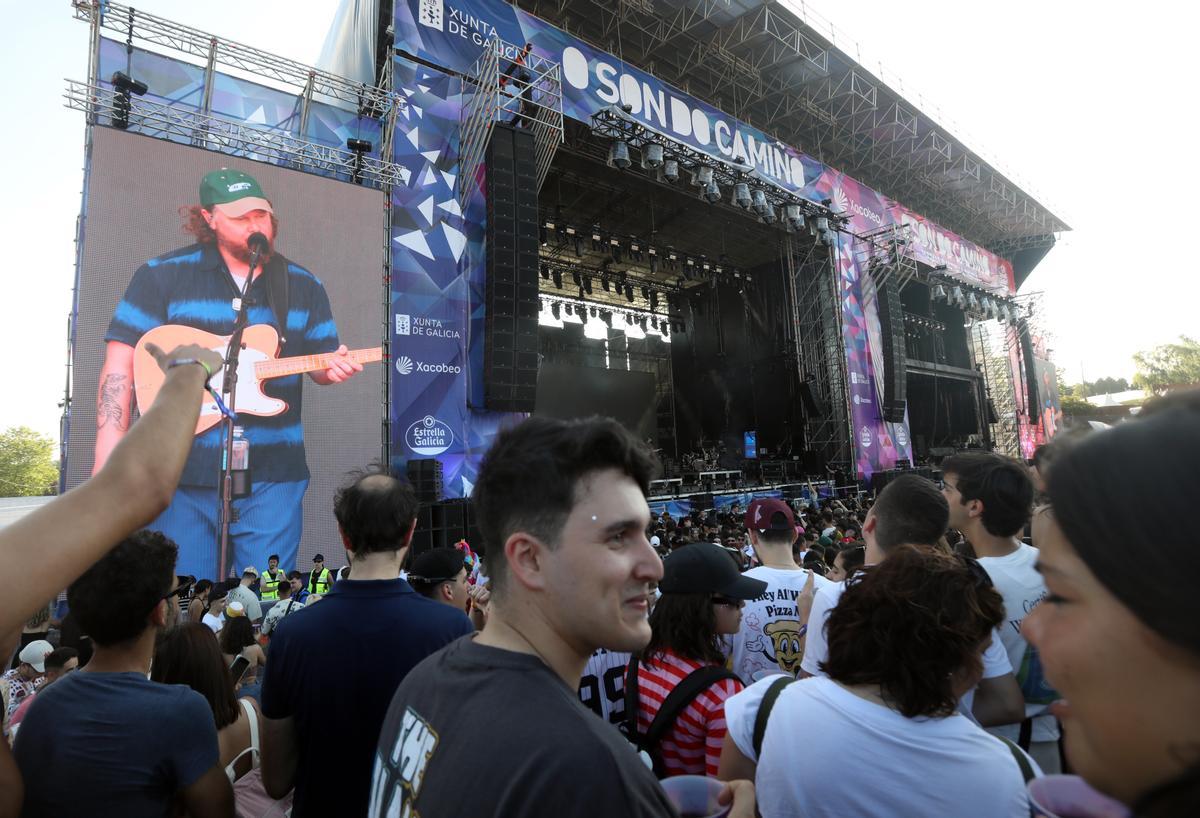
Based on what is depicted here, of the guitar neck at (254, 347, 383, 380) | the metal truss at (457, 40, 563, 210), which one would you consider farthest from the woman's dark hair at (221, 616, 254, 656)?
the metal truss at (457, 40, 563, 210)

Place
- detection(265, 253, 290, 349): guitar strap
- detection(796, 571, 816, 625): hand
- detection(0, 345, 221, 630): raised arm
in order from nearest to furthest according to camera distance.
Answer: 1. detection(0, 345, 221, 630): raised arm
2. detection(796, 571, 816, 625): hand
3. detection(265, 253, 290, 349): guitar strap

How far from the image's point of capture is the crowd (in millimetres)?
593

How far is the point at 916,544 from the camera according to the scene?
189 cm

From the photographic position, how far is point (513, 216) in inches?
420

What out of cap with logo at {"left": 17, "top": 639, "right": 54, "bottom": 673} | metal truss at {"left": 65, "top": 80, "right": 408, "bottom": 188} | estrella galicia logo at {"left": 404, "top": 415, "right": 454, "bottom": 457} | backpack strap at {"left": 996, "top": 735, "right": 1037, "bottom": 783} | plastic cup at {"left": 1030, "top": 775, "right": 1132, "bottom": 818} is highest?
metal truss at {"left": 65, "top": 80, "right": 408, "bottom": 188}

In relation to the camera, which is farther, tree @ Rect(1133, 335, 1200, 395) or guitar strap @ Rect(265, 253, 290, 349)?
tree @ Rect(1133, 335, 1200, 395)

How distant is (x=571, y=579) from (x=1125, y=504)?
2.32 ft

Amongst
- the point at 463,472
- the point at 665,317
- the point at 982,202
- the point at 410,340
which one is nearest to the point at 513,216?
the point at 410,340

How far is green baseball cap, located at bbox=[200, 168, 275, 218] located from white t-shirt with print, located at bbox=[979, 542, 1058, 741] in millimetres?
10736

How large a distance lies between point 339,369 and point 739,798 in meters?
9.78

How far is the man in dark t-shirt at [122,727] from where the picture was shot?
4.47 ft

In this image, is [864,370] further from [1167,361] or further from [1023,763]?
[1167,361]

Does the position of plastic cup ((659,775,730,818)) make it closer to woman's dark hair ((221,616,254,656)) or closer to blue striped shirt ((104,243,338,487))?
woman's dark hair ((221,616,254,656))

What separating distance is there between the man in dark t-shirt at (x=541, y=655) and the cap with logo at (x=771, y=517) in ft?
6.40
